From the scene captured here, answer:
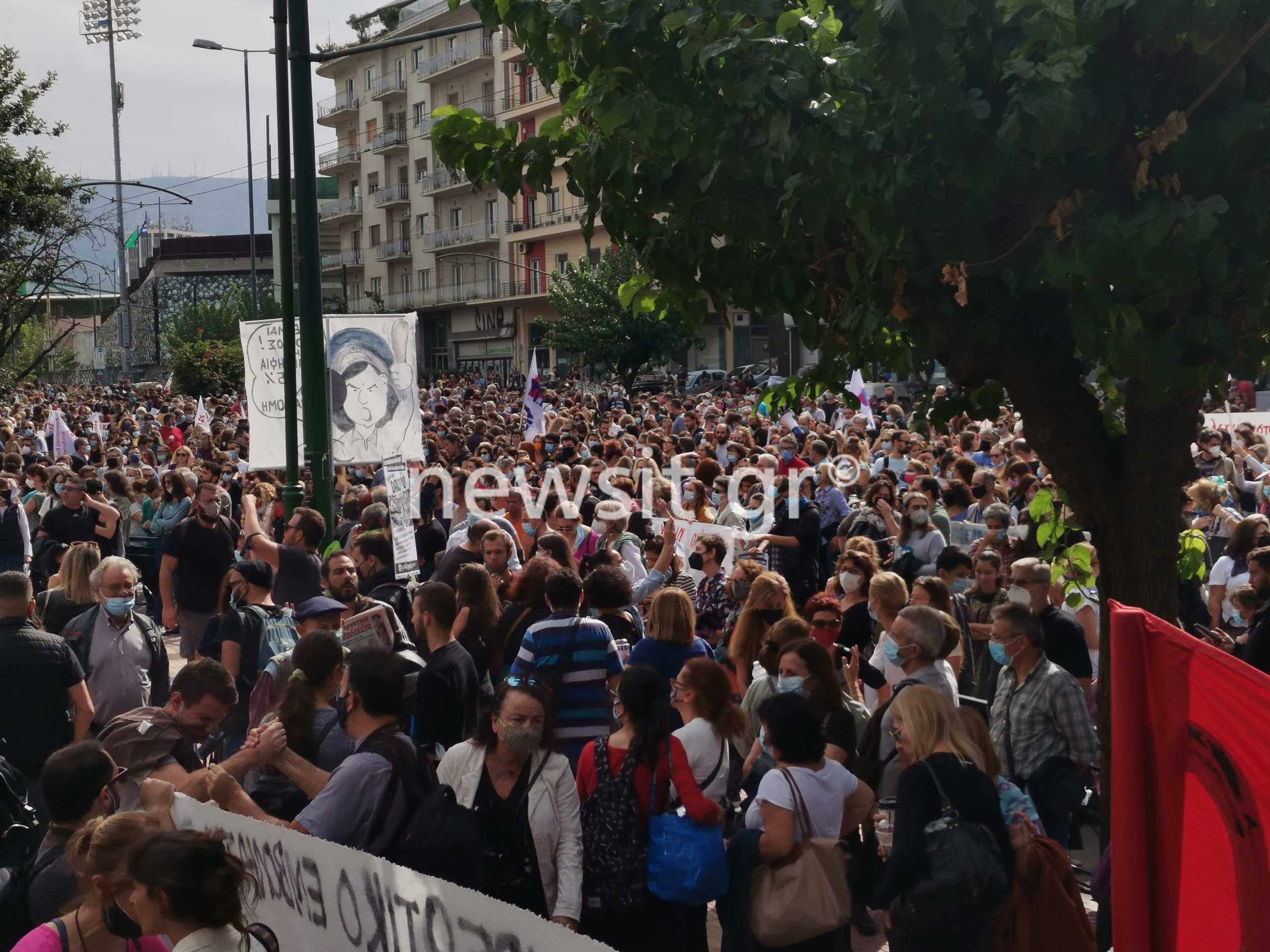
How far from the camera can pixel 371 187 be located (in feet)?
243

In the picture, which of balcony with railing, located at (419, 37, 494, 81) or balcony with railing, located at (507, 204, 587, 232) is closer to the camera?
balcony with railing, located at (507, 204, 587, 232)

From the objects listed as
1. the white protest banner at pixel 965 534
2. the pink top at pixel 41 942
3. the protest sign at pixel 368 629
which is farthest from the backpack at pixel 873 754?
the white protest banner at pixel 965 534

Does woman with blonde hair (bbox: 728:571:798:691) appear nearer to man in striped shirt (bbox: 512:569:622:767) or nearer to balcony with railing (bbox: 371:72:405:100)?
man in striped shirt (bbox: 512:569:622:767)

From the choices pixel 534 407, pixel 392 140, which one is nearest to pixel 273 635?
pixel 534 407

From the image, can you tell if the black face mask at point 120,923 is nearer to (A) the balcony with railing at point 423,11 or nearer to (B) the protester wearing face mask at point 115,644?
(B) the protester wearing face mask at point 115,644

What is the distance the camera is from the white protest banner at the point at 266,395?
12.2m

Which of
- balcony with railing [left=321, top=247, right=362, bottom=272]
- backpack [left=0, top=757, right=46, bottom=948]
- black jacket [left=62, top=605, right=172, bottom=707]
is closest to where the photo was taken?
backpack [left=0, top=757, right=46, bottom=948]

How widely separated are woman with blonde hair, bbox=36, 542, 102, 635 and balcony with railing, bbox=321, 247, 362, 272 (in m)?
68.6

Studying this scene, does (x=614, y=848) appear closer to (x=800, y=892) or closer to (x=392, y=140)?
(x=800, y=892)

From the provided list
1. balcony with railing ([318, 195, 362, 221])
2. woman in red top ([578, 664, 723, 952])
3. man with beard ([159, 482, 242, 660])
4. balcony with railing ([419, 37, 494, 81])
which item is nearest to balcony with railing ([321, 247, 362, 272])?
balcony with railing ([318, 195, 362, 221])

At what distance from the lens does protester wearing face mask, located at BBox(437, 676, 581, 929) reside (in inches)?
177

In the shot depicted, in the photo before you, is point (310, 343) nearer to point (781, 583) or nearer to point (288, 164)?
point (288, 164)

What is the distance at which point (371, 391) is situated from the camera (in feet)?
38.1

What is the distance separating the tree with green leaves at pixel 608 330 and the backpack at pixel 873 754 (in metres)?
41.7
